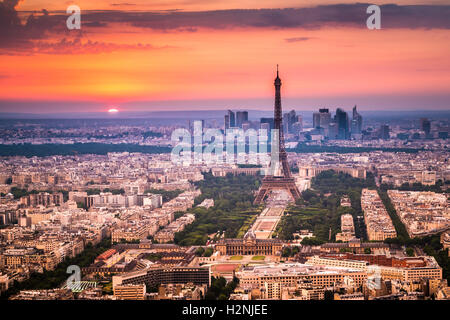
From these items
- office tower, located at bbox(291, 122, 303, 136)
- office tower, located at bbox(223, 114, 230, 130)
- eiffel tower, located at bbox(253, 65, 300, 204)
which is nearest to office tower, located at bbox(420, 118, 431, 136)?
office tower, located at bbox(291, 122, 303, 136)


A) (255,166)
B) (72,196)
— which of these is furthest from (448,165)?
(72,196)

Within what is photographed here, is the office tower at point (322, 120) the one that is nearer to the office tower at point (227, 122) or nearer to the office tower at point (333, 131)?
the office tower at point (333, 131)

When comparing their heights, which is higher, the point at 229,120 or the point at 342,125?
the point at 229,120

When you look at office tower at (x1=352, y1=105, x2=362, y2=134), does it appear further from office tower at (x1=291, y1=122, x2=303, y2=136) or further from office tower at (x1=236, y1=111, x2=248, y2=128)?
office tower at (x1=236, y1=111, x2=248, y2=128)

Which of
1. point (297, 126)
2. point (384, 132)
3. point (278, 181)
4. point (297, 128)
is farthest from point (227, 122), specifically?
point (278, 181)

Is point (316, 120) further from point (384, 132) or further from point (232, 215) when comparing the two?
point (232, 215)

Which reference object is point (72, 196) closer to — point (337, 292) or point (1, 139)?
point (1, 139)
